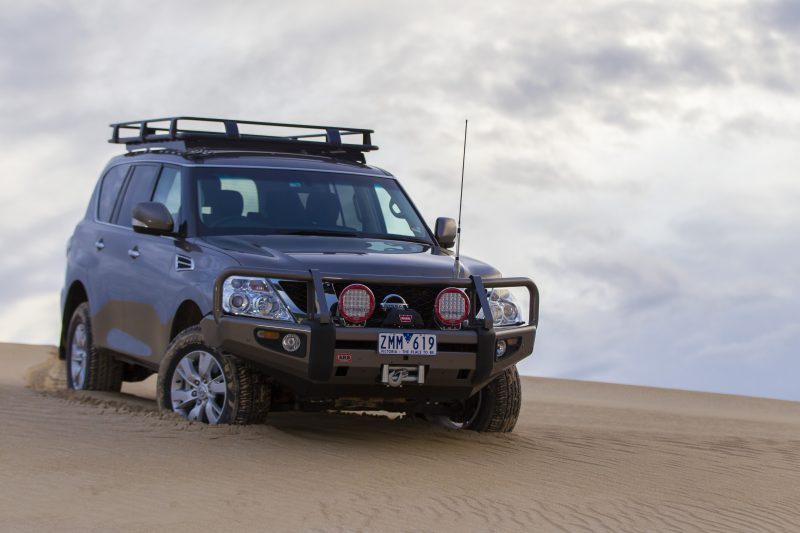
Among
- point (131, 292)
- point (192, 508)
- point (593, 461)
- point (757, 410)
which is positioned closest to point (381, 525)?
point (192, 508)

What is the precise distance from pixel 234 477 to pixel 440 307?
1.94m

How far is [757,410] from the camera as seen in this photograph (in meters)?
19.3

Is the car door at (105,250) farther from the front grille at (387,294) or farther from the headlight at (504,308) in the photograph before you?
the headlight at (504,308)

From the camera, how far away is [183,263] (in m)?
10.1

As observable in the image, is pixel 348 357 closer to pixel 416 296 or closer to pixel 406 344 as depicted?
pixel 406 344

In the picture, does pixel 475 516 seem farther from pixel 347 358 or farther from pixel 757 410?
pixel 757 410

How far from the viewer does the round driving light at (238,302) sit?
9172mm

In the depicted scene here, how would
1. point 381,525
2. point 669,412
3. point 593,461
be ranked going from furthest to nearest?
point 669,412 < point 593,461 < point 381,525

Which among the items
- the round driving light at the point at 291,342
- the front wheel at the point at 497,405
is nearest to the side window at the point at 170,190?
the round driving light at the point at 291,342

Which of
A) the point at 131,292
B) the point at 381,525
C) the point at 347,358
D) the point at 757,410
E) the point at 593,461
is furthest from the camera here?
the point at 757,410

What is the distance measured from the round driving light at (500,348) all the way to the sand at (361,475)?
0.71 metres

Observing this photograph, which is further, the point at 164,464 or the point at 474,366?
the point at 474,366

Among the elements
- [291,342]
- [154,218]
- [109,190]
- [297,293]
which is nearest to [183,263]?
[154,218]

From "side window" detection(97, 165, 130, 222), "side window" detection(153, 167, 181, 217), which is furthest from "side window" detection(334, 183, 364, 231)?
"side window" detection(97, 165, 130, 222)
